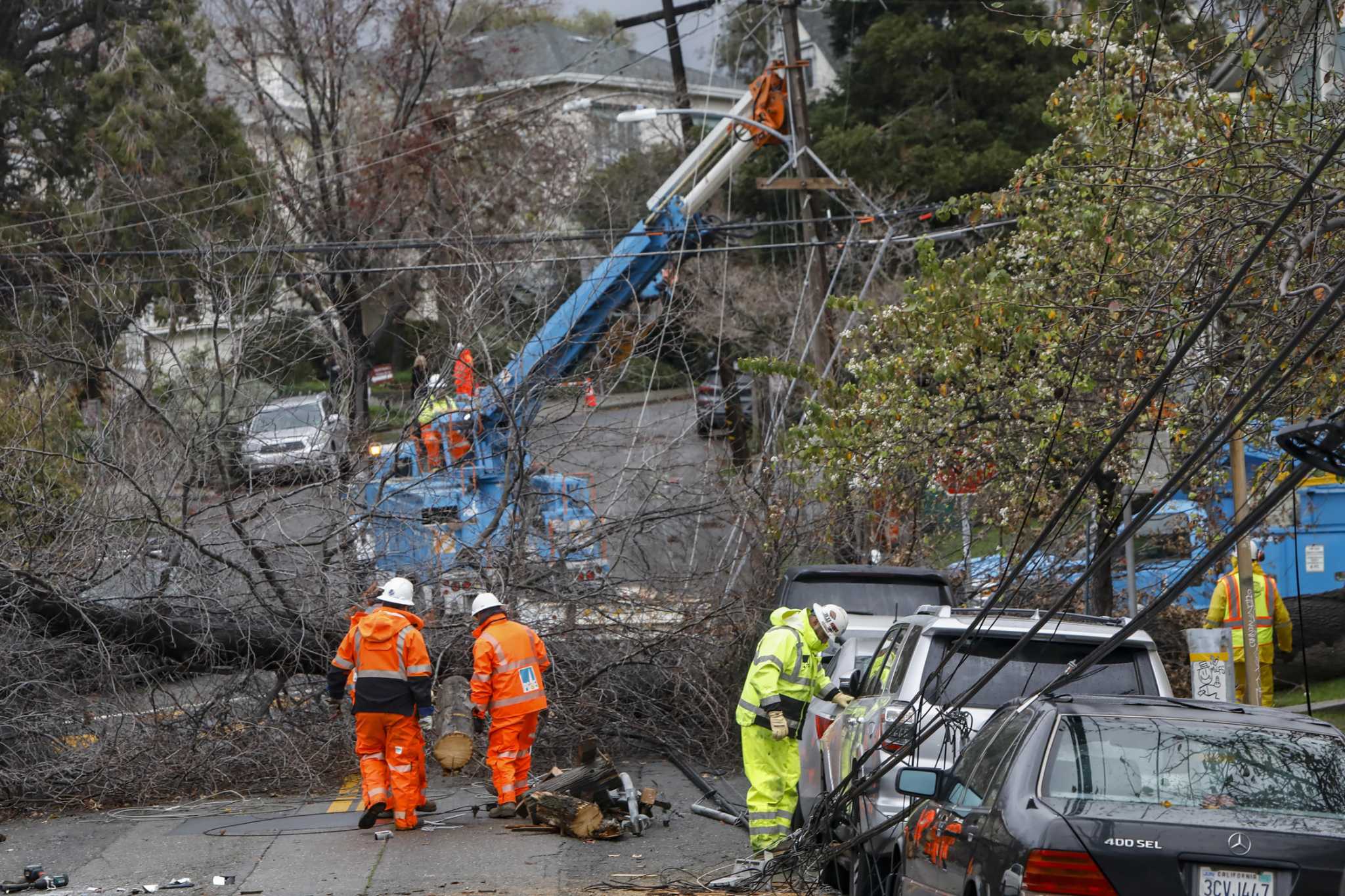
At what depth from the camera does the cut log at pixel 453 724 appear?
422 inches

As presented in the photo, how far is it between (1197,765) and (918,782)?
1.17 metres

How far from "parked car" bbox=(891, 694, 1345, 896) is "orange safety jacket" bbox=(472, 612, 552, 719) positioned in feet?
14.3

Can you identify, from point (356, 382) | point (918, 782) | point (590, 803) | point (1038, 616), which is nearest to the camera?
point (918, 782)

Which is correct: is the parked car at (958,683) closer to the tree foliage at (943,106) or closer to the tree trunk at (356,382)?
the tree trunk at (356,382)

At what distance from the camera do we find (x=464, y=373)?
1360 centimetres

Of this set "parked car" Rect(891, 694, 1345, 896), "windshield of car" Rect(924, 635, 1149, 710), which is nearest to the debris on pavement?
"windshield of car" Rect(924, 635, 1149, 710)

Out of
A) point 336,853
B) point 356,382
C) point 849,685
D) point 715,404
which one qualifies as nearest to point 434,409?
point 356,382

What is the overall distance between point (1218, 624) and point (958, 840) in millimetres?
8947

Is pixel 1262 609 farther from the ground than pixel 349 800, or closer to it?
farther from the ground

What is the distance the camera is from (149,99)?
25297mm

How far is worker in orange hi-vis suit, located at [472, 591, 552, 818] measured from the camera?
1007 centimetres

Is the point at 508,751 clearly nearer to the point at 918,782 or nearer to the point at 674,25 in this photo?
the point at 918,782

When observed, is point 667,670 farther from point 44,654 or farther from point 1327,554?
point 1327,554

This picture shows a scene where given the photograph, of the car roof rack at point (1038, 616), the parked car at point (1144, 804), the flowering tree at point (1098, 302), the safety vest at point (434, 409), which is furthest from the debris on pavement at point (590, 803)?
the safety vest at point (434, 409)
